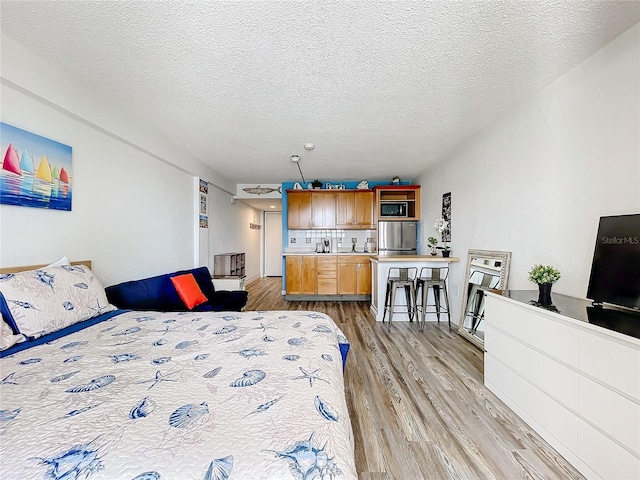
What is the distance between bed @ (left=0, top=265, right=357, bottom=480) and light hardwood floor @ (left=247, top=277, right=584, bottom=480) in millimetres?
726

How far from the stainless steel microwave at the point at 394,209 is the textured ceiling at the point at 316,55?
8.61 feet

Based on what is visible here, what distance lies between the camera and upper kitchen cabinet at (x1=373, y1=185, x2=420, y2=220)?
19.0 feet

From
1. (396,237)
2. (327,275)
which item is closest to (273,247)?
(327,275)

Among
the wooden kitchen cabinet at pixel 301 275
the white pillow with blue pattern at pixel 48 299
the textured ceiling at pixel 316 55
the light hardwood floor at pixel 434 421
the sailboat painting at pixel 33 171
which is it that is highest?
the textured ceiling at pixel 316 55

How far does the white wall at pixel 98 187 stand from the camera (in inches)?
74.0

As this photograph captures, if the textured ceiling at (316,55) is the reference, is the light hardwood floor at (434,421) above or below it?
below

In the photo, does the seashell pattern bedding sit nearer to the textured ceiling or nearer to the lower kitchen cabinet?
the textured ceiling

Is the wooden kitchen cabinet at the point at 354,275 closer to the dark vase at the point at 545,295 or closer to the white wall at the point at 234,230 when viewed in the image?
the white wall at the point at 234,230

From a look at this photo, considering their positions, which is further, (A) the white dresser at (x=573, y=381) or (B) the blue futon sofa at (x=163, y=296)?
(B) the blue futon sofa at (x=163, y=296)

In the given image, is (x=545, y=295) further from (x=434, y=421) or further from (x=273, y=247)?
(x=273, y=247)

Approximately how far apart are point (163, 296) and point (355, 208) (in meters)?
4.09

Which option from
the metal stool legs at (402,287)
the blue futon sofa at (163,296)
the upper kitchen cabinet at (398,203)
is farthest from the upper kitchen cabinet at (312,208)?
the blue futon sofa at (163,296)

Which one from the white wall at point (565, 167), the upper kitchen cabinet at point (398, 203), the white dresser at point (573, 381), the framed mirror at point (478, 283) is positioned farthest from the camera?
the upper kitchen cabinet at point (398, 203)

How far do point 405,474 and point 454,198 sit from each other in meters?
3.57
